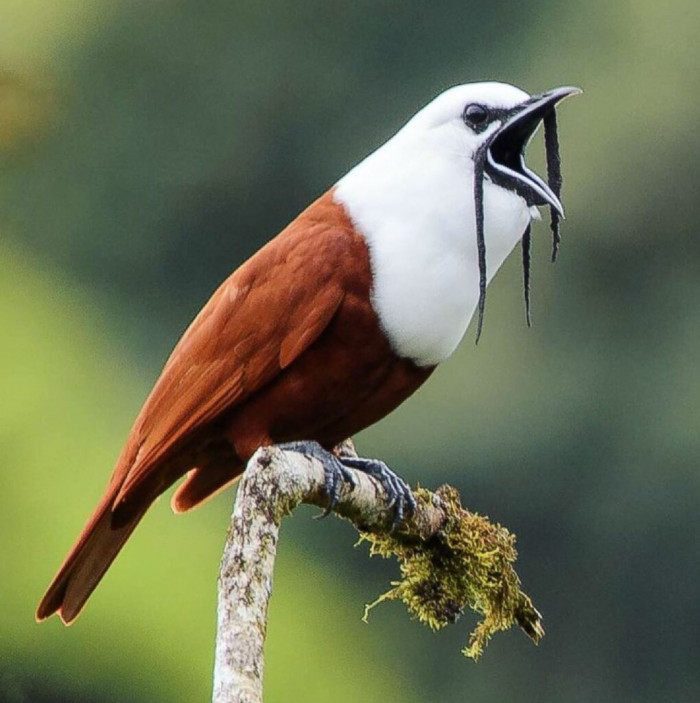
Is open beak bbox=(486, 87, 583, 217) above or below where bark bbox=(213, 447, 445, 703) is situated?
above

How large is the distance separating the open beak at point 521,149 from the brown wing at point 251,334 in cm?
21

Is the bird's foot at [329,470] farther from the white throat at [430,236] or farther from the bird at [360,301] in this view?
the white throat at [430,236]

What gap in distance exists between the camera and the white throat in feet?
7.32

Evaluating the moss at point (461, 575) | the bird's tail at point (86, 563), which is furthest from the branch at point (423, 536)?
the bird's tail at point (86, 563)

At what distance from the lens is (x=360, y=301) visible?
2.25 m

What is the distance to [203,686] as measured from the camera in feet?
15.5

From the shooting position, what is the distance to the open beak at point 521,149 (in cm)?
227

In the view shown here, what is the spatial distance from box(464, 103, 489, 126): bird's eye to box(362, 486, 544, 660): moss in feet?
1.54

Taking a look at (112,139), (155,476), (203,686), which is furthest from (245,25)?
(155,476)

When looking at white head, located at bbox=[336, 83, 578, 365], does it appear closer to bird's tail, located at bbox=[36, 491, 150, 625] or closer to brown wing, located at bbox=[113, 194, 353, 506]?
brown wing, located at bbox=[113, 194, 353, 506]

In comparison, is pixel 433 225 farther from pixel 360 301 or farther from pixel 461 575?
pixel 461 575

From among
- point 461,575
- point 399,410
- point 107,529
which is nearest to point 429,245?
point 461,575

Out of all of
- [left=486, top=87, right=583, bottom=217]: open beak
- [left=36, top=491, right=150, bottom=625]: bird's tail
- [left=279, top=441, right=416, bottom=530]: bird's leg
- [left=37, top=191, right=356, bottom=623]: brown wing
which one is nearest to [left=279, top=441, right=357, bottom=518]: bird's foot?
[left=279, top=441, right=416, bottom=530]: bird's leg

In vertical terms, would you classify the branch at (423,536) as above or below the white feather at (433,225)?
below
